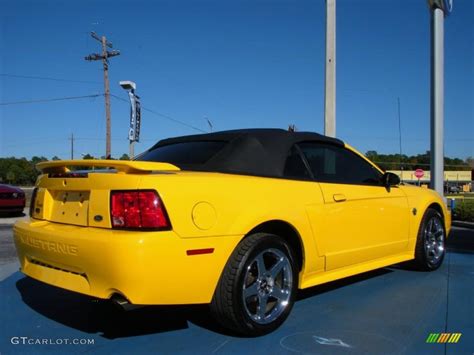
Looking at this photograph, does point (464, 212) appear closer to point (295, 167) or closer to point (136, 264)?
point (295, 167)

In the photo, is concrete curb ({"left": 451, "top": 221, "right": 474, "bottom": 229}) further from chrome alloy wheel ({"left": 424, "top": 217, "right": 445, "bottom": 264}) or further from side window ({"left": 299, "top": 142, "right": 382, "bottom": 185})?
side window ({"left": 299, "top": 142, "right": 382, "bottom": 185})

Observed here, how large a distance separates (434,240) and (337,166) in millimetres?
1895

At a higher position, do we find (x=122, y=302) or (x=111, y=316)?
(x=122, y=302)

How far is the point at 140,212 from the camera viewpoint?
9.80 feet

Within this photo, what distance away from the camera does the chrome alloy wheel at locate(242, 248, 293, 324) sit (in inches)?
134

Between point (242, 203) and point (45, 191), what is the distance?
159 cm

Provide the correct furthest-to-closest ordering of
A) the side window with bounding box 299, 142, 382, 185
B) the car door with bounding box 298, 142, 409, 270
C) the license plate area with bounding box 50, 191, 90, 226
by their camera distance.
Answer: the side window with bounding box 299, 142, 382, 185 → the car door with bounding box 298, 142, 409, 270 → the license plate area with bounding box 50, 191, 90, 226

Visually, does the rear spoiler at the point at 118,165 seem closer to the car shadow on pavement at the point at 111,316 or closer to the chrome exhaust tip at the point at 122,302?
the chrome exhaust tip at the point at 122,302

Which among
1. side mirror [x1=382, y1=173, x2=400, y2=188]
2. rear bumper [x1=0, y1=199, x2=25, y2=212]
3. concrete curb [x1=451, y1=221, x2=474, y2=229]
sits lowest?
concrete curb [x1=451, y1=221, x2=474, y2=229]

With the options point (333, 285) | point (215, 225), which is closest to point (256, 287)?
point (215, 225)

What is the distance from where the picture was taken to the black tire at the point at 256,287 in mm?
3225

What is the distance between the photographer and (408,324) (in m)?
3.64

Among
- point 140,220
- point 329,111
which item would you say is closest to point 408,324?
point 140,220

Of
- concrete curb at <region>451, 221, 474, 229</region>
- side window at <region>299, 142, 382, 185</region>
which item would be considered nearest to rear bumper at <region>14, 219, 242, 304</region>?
side window at <region>299, 142, 382, 185</region>
